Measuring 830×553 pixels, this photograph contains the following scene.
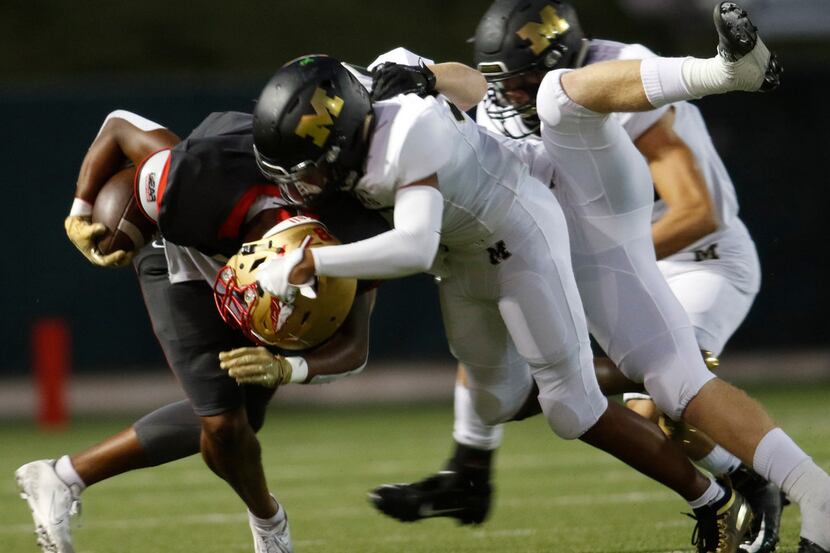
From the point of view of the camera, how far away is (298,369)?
3.26 meters

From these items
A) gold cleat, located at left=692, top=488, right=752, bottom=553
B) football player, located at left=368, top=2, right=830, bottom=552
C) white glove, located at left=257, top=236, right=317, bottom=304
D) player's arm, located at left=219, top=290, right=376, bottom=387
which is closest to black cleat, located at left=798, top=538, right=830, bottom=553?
football player, located at left=368, top=2, right=830, bottom=552

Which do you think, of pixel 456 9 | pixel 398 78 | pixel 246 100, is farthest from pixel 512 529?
pixel 456 9

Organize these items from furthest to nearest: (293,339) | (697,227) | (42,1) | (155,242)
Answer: (42,1)
(697,227)
(155,242)
(293,339)

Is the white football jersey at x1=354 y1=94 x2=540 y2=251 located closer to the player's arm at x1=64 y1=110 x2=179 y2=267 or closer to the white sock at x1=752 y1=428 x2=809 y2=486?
the player's arm at x1=64 y1=110 x2=179 y2=267

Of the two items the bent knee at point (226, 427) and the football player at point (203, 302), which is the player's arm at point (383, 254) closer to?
the football player at point (203, 302)

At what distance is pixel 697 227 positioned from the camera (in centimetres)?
434

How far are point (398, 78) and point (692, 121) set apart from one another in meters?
1.39

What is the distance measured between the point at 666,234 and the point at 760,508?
860 mm

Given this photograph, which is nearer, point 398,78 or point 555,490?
point 398,78

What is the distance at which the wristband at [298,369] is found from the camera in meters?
3.24

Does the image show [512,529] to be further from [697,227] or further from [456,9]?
[456,9]

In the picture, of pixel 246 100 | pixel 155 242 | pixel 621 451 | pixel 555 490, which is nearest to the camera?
pixel 621 451

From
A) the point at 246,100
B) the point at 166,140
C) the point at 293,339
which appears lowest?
the point at 246,100

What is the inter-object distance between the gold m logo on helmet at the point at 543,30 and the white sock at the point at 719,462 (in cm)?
124
